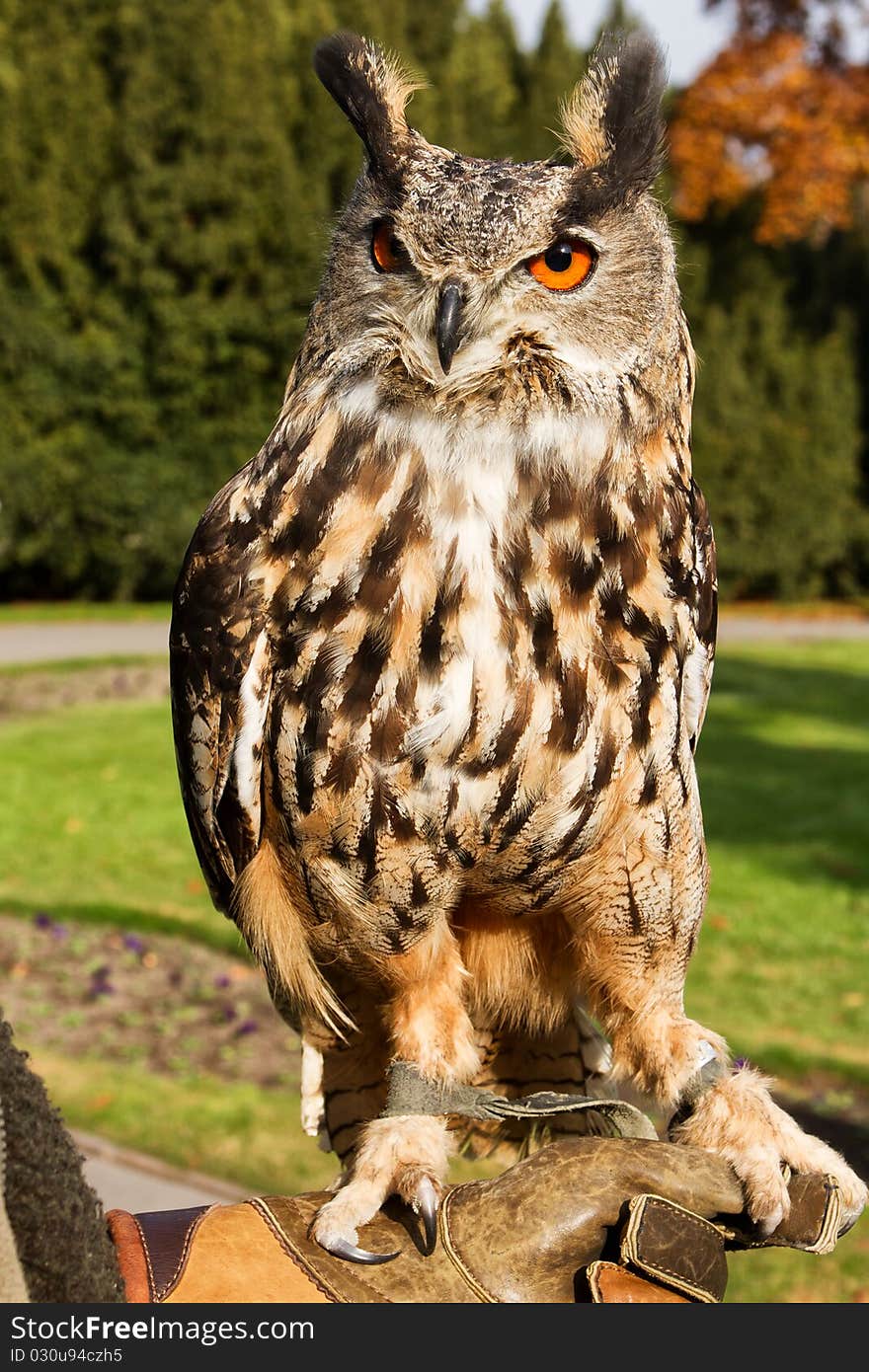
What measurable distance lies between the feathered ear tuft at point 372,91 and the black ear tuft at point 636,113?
0.32 m

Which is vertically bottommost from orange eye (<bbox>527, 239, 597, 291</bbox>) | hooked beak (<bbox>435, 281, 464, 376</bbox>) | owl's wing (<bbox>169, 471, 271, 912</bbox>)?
owl's wing (<bbox>169, 471, 271, 912</bbox>)

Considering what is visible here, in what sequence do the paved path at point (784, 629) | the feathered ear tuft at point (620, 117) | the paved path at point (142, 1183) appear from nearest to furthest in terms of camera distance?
the feathered ear tuft at point (620, 117), the paved path at point (142, 1183), the paved path at point (784, 629)

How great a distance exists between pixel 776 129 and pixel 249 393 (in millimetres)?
8020

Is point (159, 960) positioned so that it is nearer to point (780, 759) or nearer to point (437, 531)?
point (437, 531)

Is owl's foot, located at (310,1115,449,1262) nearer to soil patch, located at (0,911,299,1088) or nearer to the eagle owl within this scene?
the eagle owl

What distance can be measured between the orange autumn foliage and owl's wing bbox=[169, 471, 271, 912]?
1595cm

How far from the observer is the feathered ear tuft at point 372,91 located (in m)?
2.02

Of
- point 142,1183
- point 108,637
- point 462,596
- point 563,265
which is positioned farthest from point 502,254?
point 108,637

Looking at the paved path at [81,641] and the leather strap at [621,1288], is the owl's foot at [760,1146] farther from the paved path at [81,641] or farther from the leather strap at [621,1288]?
the paved path at [81,641]

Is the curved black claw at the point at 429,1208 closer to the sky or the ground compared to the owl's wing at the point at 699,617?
closer to the ground

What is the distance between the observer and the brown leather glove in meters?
1.71

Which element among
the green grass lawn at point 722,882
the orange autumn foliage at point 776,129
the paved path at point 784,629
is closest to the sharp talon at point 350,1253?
the green grass lawn at point 722,882

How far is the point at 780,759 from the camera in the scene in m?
10.0

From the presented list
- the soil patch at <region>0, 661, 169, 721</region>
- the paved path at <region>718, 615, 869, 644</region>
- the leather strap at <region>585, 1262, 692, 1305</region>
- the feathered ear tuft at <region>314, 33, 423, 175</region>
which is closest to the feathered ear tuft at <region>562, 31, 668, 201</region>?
the feathered ear tuft at <region>314, 33, 423, 175</region>
